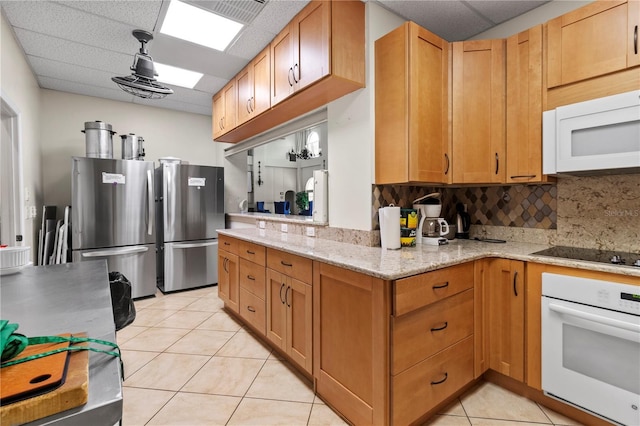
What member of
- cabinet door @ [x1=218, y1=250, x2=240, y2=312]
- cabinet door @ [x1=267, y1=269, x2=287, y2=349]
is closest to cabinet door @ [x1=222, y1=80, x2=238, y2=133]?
cabinet door @ [x1=218, y1=250, x2=240, y2=312]

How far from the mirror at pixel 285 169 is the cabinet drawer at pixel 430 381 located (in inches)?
73.9

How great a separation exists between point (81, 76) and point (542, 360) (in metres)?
5.16

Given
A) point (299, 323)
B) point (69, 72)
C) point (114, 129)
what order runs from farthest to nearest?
point (114, 129)
point (69, 72)
point (299, 323)

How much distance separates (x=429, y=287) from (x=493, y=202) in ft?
4.71

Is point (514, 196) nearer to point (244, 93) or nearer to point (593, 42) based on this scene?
point (593, 42)

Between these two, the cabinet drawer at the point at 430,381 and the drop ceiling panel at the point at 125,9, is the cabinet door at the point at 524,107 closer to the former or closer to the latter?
the cabinet drawer at the point at 430,381

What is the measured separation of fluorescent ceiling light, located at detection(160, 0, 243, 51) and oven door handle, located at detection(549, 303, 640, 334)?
306cm

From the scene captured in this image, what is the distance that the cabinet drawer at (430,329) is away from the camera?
58.5 inches

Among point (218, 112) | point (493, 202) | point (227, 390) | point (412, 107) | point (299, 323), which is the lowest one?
point (227, 390)

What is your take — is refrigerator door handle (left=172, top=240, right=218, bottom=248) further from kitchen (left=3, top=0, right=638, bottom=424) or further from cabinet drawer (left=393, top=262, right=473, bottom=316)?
cabinet drawer (left=393, top=262, right=473, bottom=316)

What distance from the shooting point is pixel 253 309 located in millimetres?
2635

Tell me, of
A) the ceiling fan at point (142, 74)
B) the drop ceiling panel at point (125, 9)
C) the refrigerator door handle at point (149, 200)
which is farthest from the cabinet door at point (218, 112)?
the drop ceiling panel at point (125, 9)

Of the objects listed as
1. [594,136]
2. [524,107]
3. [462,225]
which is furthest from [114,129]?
[594,136]

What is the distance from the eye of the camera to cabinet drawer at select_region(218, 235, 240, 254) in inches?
117
